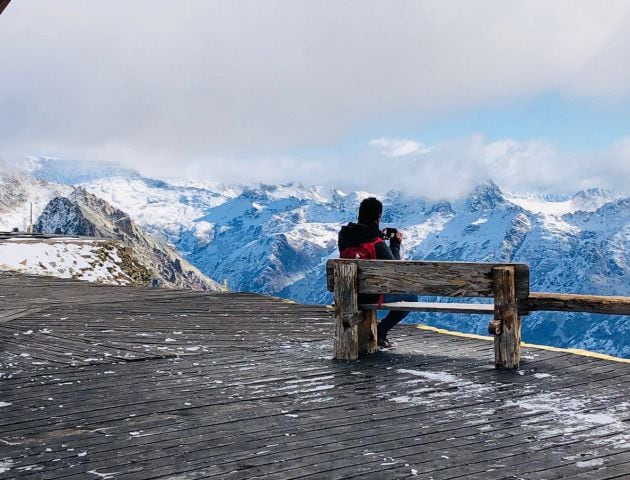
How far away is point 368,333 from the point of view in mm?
11812

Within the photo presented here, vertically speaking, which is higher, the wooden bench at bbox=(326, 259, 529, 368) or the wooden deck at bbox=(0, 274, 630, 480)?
the wooden bench at bbox=(326, 259, 529, 368)

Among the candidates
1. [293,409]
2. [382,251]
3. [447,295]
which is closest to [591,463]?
[293,409]

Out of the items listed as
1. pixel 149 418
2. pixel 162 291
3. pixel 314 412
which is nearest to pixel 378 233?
pixel 314 412

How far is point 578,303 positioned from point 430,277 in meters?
1.95

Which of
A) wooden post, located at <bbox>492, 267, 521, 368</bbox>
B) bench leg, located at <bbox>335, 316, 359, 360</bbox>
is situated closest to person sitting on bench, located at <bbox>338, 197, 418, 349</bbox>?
bench leg, located at <bbox>335, 316, 359, 360</bbox>

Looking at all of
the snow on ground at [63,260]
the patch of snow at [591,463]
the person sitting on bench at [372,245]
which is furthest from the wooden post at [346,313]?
the snow on ground at [63,260]

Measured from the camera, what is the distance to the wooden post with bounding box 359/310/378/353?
1173 centimetres

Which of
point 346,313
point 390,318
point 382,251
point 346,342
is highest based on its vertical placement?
point 382,251

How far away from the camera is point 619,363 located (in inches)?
422

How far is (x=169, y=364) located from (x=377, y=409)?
3660 millimetres

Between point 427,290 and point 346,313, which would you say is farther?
point 346,313

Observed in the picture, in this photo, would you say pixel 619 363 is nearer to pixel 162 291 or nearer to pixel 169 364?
pixel 169 364

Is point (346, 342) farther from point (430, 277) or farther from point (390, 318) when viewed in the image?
point (430, 277)

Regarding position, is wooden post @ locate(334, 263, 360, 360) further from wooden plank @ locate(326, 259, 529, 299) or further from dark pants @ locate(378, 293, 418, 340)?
dark pants @ locate(378, 293, 418, 340)
